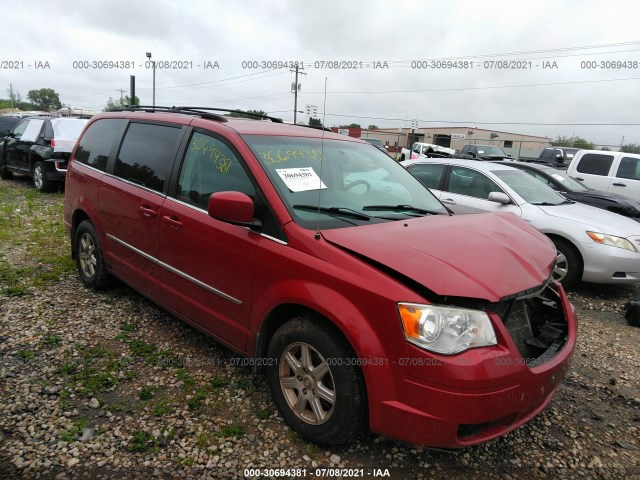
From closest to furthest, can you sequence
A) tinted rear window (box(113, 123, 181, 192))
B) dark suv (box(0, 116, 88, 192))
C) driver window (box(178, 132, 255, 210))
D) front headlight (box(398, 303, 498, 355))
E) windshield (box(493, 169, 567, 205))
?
front headlight (box(398, 303, 498, 355))
driver window (box(178, 132, 255, 210))
tinted rear window (box(113, 123, 181, 192))
windshield (box(493, 169, 567, 205))
dark suv (box(0, 116, 88, 192))

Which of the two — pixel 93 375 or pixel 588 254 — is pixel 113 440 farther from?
pixel 588 254

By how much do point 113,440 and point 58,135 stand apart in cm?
991

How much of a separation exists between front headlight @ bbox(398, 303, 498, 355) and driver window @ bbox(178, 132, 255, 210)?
128cm

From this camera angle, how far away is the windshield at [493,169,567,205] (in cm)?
614

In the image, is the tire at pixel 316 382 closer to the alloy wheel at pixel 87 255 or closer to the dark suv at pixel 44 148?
the alloy wheel at pixel 87 255

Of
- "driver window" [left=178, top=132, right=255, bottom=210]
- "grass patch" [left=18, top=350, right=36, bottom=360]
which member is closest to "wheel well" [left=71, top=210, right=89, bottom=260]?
"grass patch" [left=18, top=350, right=36, bottom=360]

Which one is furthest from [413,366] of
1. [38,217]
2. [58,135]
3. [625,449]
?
[58,135]

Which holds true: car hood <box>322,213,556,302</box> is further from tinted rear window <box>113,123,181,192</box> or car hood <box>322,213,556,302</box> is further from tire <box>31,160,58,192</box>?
tire <box>31,160,58,192</box>

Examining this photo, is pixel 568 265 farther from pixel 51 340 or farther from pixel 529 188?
pixel 51 340

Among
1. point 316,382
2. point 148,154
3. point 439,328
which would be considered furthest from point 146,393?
point 439,328

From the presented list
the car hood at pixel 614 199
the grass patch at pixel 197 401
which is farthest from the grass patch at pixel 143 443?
the car hood at pixel 614 199

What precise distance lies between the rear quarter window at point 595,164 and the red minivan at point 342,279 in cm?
879

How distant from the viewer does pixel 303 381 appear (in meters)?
2.52

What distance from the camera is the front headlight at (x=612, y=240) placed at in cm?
531
